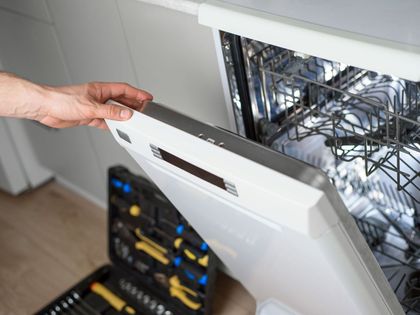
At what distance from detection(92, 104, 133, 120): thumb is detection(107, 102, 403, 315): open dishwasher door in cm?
1

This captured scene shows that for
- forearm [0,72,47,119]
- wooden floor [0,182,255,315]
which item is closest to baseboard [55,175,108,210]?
wooden floor [0,182,255,315]

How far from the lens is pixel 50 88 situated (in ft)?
3.63

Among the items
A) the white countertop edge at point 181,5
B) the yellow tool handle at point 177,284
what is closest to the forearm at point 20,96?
the white countertop edge at point 181,5

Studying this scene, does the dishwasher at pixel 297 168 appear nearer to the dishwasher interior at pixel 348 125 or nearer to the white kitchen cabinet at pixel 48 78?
the dishwasher interior at pixel 348 125

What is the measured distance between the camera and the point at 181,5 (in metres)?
1.17

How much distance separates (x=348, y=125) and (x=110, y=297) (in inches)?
31.4

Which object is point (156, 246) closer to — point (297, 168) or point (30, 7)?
point (30, 7)

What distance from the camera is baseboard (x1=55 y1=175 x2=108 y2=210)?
6.89ft

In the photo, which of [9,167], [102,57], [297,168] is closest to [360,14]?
[297,168]

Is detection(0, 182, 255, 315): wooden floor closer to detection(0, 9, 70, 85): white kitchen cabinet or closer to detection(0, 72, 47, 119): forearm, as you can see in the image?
detection(0, 9, 70, 85): white kitchen cabinet

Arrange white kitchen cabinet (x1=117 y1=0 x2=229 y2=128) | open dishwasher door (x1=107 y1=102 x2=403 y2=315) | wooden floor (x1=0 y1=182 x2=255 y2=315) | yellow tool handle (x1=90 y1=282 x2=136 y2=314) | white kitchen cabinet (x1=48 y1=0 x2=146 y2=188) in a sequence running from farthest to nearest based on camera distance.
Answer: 1. wooden floor (x1=0 y1=182 x2=255 y2=315)
2. yellow tool handle (x1=90 y1=282 x2=136 y2=314)
3. white kitchen cabinet (x1=48 y1=0 x2=146 y2=188)
4. white kitchen cabinet (x1=117 y1=0 x2=229 y2=128)
5. open dishwasher door (x1=107 y1=102 x2=403 y2=315)

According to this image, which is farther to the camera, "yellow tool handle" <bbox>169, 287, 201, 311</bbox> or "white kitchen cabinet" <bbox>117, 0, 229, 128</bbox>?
"yellow tool handle" <bbox>169, 287, 201, 311</bbox>

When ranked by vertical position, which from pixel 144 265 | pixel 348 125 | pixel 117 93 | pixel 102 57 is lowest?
pixel 144 265

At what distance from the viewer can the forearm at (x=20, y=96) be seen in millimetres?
1113
